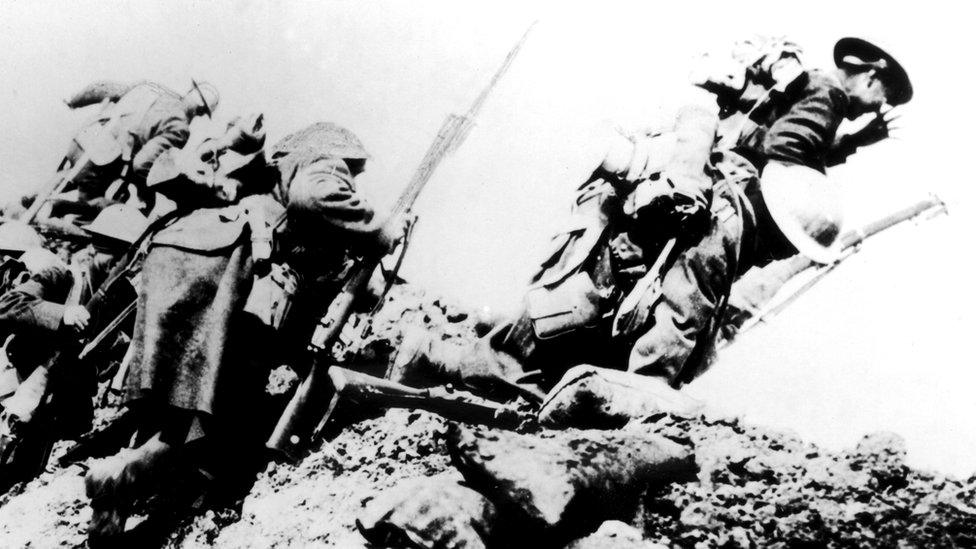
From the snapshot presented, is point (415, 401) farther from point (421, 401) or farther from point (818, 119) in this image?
point (818, 119)

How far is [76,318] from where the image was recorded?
4.59 m

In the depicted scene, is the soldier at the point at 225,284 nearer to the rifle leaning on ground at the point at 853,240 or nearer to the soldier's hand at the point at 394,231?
the soldier's hand at the point at 394,231

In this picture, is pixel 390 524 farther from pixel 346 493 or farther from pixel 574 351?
pixel 574 351

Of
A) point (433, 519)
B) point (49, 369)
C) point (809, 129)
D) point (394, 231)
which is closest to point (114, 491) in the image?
point (49, 369)

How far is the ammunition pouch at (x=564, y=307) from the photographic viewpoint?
387cm

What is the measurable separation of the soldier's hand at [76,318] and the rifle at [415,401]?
6.00ft

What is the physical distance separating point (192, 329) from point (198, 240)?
0.47 m

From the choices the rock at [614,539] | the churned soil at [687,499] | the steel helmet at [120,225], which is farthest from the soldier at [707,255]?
the steel helmet at [120,225]

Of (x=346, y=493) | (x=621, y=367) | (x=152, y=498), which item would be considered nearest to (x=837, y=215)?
(x=621, y=367)

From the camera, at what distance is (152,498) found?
3607 millimetres

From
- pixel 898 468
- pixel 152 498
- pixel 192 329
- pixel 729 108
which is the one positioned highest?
pixel 729 108

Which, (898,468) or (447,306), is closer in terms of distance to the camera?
(898,468)

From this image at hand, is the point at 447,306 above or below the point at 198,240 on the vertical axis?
below

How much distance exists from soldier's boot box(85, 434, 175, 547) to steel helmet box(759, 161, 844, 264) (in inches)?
140
